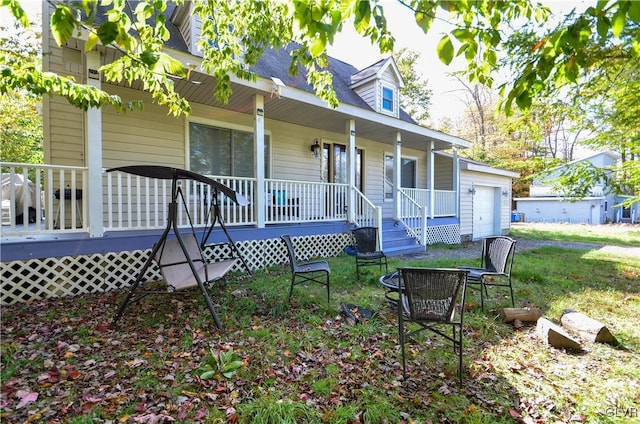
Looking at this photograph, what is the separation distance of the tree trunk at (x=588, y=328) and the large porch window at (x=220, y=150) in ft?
22.6

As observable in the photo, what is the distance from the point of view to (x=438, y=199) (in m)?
11.1

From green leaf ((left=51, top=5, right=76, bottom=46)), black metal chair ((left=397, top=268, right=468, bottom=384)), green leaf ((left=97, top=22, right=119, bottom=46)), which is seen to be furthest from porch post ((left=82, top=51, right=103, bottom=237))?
black metal chair ((left=397, top=268, right=468, bottom=384))

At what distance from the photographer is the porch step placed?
835 cm

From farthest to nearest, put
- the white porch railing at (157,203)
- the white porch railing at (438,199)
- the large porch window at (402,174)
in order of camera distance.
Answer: the large porch window at (402,174) < the white porch railing at (438,199) < the white porch railing at (157,203)

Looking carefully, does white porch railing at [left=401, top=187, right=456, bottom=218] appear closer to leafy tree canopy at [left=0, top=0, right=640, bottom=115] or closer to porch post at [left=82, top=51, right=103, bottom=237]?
leafy tree canopy at [left=0, top=0, right=640, bottom=115]

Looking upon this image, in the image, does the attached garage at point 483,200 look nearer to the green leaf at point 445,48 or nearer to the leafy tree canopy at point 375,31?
the leafy tree canopy at point 375,31

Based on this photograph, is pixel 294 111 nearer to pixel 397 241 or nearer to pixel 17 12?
pixel 397 241

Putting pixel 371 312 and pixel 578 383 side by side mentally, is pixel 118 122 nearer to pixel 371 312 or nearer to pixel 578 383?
pixel 371 312

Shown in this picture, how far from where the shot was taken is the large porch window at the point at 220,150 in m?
7.27

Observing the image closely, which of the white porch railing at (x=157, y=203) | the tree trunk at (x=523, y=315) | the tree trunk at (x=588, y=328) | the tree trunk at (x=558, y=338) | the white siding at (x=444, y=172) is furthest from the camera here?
the white siding at (x=444, y=172)

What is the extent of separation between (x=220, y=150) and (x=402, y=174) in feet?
24.1

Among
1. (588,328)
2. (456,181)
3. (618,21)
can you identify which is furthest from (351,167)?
(618,21)

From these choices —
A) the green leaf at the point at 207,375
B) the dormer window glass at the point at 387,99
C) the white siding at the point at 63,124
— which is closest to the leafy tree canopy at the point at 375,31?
the white siding at the point at 63,124

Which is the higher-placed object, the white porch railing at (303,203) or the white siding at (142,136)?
the white siding at (142,136)
